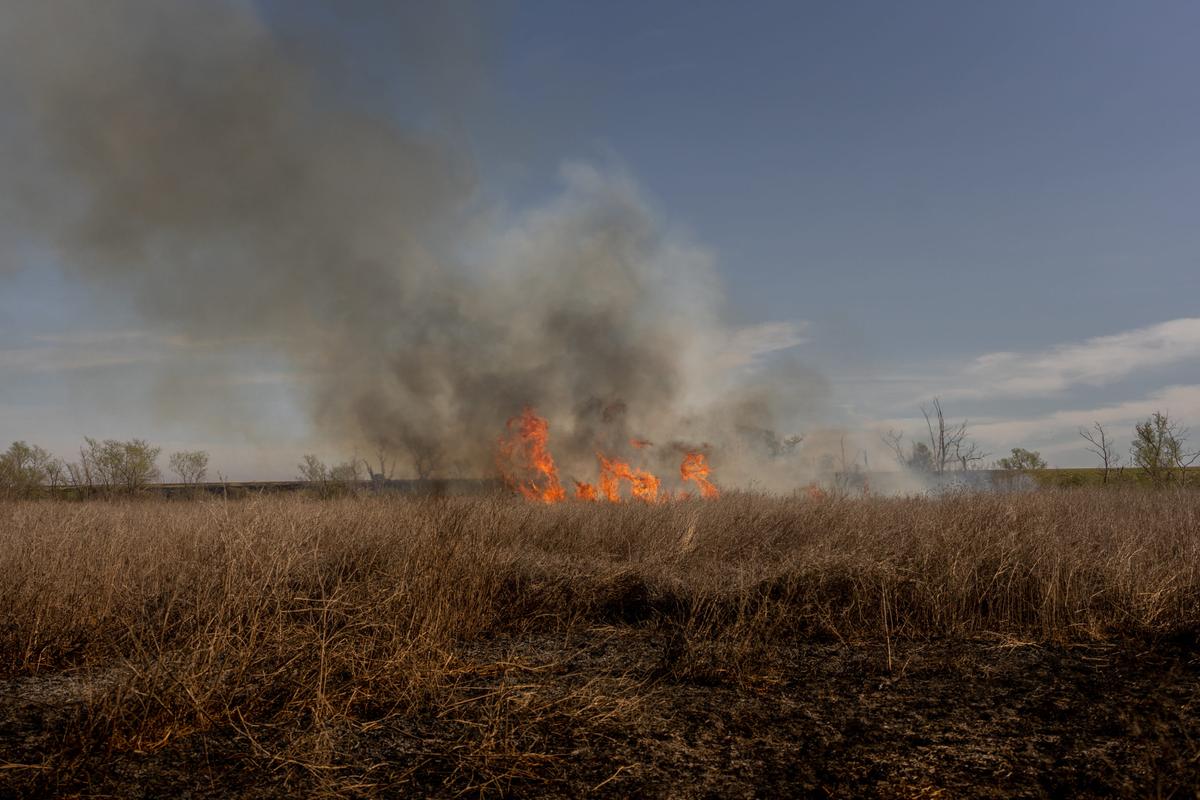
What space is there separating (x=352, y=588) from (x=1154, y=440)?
28.9 m

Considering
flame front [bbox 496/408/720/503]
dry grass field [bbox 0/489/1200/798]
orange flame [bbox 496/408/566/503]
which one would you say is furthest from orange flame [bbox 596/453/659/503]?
dry grass field [bbox 0/489/1200/798]

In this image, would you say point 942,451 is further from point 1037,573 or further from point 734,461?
point 1037,573

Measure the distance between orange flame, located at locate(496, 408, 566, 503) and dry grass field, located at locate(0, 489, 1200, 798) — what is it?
14362 millimetres

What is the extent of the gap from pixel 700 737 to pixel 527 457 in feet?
67.7

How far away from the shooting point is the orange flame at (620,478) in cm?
2366

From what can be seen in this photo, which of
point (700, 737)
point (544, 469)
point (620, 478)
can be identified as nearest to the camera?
point (700, 737)

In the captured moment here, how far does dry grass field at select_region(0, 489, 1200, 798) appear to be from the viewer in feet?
11.9

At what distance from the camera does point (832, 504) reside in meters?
13.4

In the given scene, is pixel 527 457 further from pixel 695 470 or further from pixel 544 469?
pixel 695 470

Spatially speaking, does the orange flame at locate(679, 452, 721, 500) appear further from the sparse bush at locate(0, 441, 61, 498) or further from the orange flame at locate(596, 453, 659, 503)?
the sparse bush at locate(0, 441, 61, 498)

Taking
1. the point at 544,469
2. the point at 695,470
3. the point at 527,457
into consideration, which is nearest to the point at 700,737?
the point at 544,469

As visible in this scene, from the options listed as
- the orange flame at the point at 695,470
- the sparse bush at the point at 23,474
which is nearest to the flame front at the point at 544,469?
the orange flame at the point at 695,470

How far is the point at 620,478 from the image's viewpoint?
81.5 ft

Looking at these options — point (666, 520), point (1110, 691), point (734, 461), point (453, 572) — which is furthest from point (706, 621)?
point (734, 461)
